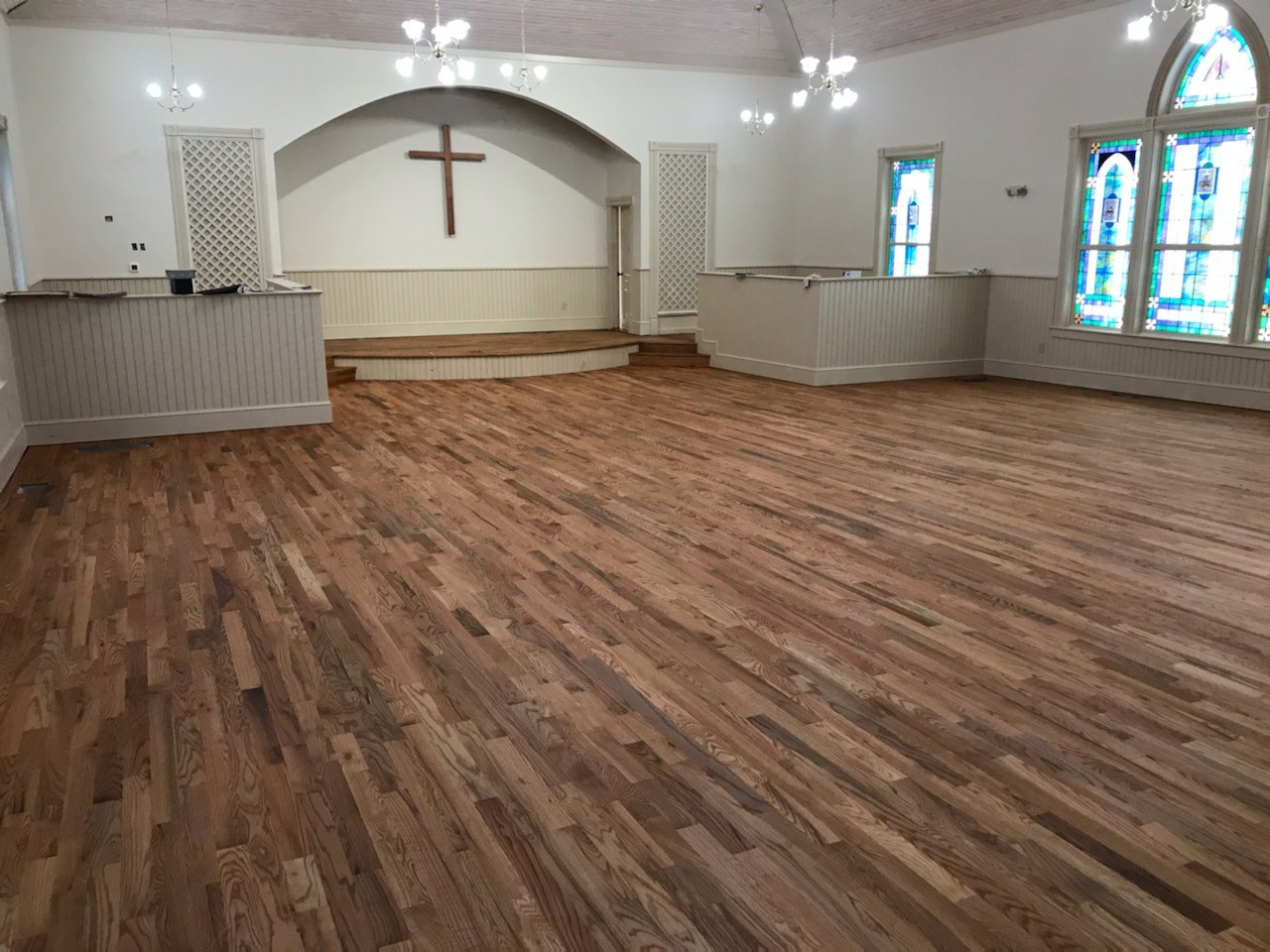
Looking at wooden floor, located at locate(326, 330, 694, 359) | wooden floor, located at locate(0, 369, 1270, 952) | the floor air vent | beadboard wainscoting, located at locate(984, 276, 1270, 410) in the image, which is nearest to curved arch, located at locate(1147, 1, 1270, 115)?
beadboard wainscoting, located at locate(984, 276, 1270, 410)

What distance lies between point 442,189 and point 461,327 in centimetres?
166

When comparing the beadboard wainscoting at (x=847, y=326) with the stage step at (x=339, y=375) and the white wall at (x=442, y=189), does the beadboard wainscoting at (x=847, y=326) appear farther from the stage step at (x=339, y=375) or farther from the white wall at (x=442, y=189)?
the stage step at (x=339, y=375)

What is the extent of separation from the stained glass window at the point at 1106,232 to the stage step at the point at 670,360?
12.6 ft

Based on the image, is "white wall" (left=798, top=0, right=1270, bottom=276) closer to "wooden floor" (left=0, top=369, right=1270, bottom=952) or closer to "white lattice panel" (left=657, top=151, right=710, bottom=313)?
"white lattice panel" (left=657, top=151, right=710, bottom=313)

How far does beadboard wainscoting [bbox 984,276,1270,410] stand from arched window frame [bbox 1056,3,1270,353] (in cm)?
A: 7

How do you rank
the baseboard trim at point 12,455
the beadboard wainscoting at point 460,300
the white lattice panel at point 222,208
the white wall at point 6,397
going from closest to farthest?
the baseboard trim at point 12,455 < the white wall at point 6,397 < the white lattice panel at point 222,208 < the beadboard wainscoting at point 460,300

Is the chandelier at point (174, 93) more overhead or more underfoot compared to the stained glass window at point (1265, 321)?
more overhead

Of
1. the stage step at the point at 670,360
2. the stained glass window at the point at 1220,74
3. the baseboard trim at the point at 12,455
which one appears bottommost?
the baseboard trim at the point at 12,455

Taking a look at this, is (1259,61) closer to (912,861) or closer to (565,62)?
(565,62)

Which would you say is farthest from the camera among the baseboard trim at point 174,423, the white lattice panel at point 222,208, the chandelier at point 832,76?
the white lattice panel at point 222,208

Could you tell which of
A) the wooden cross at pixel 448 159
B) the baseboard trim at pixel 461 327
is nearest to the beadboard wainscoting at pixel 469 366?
the baseboard trim at pixel 461 327

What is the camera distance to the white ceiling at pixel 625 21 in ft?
32.3

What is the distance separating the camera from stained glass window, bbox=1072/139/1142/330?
373 inches

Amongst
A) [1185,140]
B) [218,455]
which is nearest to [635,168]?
[1185,140]
